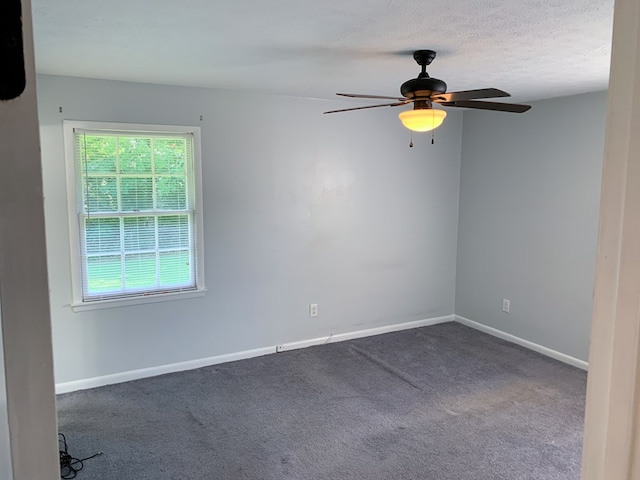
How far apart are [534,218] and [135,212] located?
350 cm

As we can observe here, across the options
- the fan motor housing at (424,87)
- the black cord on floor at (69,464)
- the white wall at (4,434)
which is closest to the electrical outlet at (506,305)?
the fan motor housing at (424,87)

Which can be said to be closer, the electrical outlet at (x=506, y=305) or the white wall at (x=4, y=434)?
the white wall at (x=4, y=434)

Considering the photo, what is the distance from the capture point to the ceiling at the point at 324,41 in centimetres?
197

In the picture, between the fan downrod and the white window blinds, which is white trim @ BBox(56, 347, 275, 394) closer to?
the white window blinds

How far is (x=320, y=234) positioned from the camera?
174 inches

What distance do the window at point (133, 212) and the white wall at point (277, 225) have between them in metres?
0.08

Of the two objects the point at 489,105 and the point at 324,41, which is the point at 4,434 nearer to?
the point at 324,41

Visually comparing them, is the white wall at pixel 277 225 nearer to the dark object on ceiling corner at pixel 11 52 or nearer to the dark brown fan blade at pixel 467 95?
the dark brown fan blade at pixel 467 95

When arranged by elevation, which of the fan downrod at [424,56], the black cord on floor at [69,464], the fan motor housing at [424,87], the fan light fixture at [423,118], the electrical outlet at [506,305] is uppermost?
the fan downrod at [424,56]

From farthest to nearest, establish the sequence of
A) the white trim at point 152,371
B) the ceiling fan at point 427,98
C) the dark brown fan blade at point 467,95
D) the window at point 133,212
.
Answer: the white trim at point 152,371
the window at point 133,212
the ceiling fan at point 427,98
the dark brown fan blade at point 467,95

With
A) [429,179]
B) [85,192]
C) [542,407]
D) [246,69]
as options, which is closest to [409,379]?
[542,407]

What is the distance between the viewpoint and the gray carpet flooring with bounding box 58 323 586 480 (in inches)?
104

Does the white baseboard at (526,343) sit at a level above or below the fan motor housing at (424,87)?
below

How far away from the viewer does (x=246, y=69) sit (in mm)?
3102
